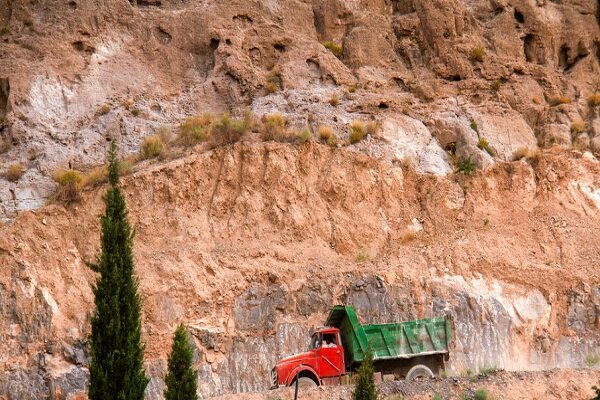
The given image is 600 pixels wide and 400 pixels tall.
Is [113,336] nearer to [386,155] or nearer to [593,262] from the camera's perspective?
[386,155]

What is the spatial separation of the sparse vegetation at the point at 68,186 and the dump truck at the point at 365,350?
718 centimetres

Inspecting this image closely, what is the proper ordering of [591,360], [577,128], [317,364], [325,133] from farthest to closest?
[577,128] < [325,133] < [591,360] < [317,364]

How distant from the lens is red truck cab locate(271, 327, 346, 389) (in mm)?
24641

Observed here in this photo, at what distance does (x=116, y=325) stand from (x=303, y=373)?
5002 millimetres

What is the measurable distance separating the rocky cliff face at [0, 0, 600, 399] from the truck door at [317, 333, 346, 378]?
5.21 ft

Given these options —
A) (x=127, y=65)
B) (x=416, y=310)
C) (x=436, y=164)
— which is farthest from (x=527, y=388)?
(x=127, y=65)

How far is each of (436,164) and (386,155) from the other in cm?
159

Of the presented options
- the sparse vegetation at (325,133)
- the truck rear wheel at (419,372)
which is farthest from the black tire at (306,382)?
the sparse vegetation at (325,133)

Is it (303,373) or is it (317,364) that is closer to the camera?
(303,373)

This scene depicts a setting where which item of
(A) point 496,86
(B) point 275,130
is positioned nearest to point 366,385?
(B) point 275,130

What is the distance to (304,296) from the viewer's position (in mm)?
27688

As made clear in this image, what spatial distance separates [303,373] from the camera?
2488 cm

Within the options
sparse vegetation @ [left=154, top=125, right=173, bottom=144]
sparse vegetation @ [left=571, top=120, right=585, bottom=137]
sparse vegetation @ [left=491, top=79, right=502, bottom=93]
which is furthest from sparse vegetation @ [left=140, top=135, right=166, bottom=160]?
sparse vegetation @ [left=571, top=120, right=585, bottom=137]

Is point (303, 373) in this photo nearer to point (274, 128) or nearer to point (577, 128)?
point (274, 128)
